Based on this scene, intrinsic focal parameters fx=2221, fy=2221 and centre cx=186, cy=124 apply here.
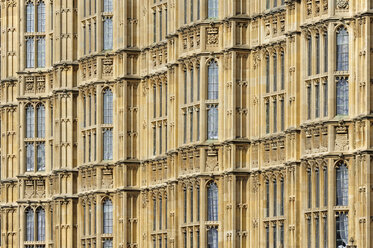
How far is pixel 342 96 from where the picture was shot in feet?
285

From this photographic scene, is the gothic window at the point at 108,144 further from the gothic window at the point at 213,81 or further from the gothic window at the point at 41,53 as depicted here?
the gothic window at the point at 213,81

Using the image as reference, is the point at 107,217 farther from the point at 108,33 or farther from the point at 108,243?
the point at 108,33

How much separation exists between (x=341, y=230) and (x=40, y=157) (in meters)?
31.0

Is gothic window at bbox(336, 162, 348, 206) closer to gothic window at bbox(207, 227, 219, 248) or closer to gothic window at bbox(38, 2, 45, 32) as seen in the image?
gothic window at bbox(207, 227, 219, 248)

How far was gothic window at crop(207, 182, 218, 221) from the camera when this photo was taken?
316ft

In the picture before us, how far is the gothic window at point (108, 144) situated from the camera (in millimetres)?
106562

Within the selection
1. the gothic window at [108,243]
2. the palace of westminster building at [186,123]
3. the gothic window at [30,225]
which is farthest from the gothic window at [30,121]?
the gothic window at [108,243]

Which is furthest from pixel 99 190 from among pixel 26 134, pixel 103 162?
pixel 26 134

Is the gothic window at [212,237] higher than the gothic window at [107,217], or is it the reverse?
the gothic window at [107,217]

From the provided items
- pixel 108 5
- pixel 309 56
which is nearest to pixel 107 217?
pixel 108 5

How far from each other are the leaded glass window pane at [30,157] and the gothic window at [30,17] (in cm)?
599

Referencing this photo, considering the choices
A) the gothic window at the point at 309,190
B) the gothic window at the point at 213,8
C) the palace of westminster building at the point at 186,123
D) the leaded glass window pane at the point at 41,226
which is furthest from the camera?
the leaded glass window pane at the point at 41,226

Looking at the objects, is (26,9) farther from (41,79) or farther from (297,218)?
(297,218)

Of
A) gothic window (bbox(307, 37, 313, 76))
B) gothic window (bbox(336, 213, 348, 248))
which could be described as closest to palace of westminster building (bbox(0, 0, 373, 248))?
gothic window (bbox(336, 213, 348, 248))
